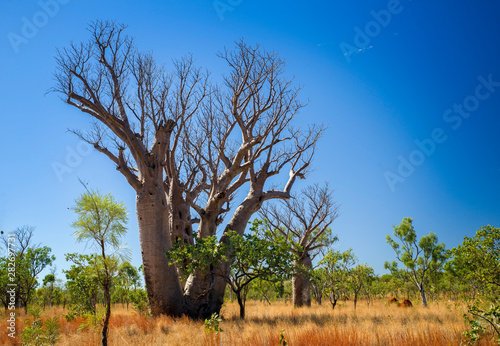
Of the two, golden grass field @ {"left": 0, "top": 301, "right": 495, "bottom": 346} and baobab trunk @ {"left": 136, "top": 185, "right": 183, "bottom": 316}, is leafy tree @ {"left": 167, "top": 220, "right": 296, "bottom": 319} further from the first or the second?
golden grass field @ {"left": 0, "top": 301, "right": 495, "bottom": 346}

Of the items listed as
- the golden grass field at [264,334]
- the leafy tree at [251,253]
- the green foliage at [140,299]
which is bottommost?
the green foliage at [140,299]

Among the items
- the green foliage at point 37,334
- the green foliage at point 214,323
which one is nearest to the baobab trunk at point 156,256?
the green foliage at point 37,334

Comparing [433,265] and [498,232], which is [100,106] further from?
[433,265]

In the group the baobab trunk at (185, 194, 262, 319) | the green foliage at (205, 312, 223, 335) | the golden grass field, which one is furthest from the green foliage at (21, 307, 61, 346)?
the baobab trunk at (185, 194, 262, 319)

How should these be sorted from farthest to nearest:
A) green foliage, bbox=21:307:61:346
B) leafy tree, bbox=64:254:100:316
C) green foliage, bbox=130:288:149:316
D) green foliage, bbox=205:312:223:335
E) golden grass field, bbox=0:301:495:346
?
green foliage, bbox=130:288:149:316 < leafy tree, bbox=64:254:100:316 < green foliage, bbox=21:307:61:346 < green foliage, bbox=205:312:223:335 < golden grass field, bbox=0:301:495:346

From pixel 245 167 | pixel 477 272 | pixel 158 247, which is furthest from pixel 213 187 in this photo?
pixel 477 272

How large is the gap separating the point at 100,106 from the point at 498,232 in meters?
12.8

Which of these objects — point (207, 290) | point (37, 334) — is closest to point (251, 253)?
point (207, 290)

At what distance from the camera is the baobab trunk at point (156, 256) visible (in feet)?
27.9

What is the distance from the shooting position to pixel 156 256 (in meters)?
8.52

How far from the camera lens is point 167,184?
12.0m

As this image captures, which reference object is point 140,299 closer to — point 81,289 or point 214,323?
point 81,289

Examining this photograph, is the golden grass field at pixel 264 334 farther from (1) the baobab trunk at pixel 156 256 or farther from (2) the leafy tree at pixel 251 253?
(2) the leafy tree at pixel 251 253

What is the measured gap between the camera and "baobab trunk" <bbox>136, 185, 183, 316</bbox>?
8492 mm
